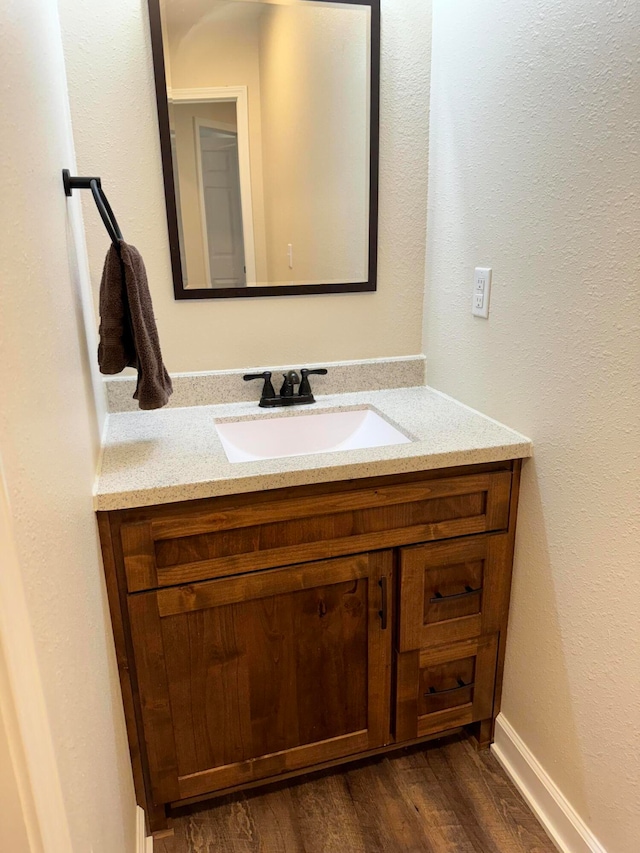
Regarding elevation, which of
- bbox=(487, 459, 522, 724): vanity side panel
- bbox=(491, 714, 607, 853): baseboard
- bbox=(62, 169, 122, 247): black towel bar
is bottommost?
bbox=(491, 714, 607, 853): baseboard

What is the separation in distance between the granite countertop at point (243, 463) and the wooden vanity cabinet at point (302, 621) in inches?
1.6

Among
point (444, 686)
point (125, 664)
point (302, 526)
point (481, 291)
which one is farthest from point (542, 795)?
point (481, 291)

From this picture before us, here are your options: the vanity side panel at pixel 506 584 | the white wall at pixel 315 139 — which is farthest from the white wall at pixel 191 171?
the vanity side panel at pixel 506 584

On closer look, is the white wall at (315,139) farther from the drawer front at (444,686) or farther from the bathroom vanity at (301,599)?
the drawer front at (444,686)

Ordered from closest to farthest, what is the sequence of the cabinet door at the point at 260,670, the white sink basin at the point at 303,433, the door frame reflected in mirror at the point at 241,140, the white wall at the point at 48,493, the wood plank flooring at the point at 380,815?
the white wall at the point at 48,493, the cabinet door at the point at 260,670, the wood plank flooring at the point at 380,815, the door frame reflected in mirror at the point at 241,140, the white sink basin at the point at 303,433

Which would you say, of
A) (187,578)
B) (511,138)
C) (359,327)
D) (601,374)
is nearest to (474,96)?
(511,138)

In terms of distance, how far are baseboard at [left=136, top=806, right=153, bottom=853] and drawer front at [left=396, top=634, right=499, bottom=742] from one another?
2.10 ft

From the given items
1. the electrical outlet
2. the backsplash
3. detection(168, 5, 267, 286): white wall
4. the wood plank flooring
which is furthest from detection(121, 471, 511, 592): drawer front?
detection(168, 5, 267, 286): white wall

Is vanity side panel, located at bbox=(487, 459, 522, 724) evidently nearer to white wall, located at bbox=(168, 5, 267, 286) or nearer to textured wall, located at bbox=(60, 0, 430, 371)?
textured wall, located at bbox=(60, 0, 430, 371)

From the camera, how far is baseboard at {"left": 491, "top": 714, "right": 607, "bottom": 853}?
131 centimetres

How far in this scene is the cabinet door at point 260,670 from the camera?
1.28 meters

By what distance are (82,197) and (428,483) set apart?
1.09m

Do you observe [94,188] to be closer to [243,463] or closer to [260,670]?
[243,463]

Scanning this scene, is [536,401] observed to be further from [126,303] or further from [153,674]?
[153,674]
